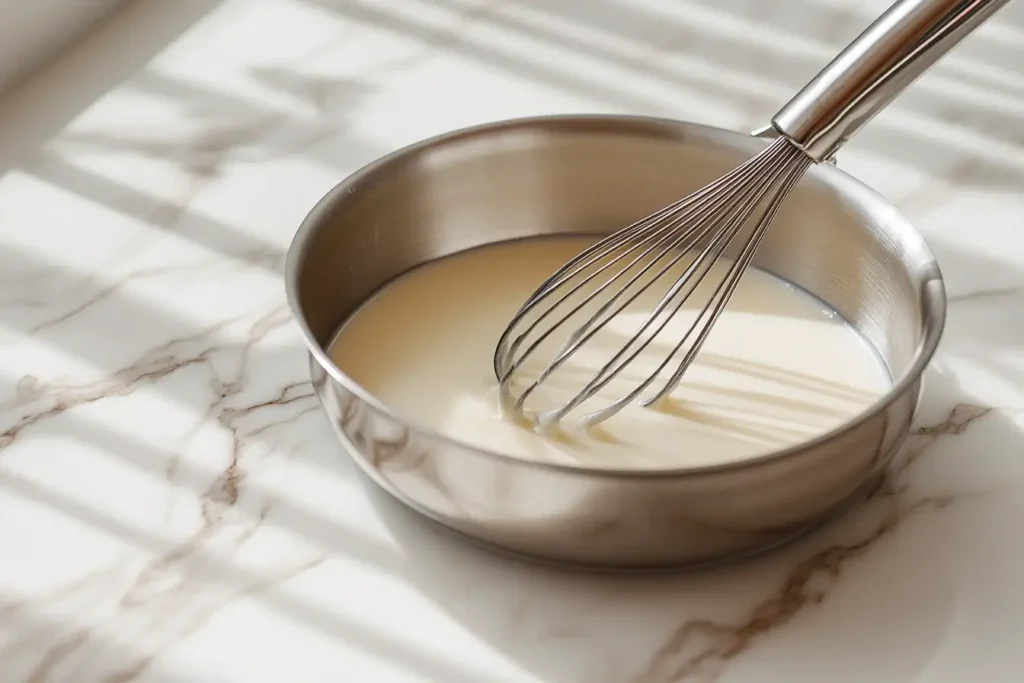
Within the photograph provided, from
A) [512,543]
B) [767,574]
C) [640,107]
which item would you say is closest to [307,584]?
[512,543]

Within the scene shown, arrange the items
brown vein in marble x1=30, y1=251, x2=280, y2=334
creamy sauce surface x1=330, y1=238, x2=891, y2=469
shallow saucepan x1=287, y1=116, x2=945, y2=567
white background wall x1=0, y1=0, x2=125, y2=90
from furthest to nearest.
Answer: white background wall x1=0, y1=0, x2=125, y2=90 < brown vein in marble x1=30, y1=251, x2=280, y2=334 < creamy sauce surface x1=330, y1=238, x2=891, y2=469 < shallow saucepan x1=287, y1=116, x2=945, y2=567

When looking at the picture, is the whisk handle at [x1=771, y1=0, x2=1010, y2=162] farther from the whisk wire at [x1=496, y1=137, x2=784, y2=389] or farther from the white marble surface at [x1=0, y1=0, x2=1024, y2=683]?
the white marble surface at [x1=0, y1=0, x2=1024, y2=683]

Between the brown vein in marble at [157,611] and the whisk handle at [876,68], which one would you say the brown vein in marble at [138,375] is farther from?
the whisk handle at [876,68]

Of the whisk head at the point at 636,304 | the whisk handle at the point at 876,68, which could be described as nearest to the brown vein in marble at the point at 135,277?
the whisk head at the point at 636,304

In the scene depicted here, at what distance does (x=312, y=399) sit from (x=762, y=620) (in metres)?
0.27

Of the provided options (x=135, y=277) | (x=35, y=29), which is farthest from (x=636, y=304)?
(x=35, y=29)

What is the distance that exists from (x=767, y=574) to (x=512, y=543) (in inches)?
4.8

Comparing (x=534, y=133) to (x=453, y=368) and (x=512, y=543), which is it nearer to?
(x=453, y=368)

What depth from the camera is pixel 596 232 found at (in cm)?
86

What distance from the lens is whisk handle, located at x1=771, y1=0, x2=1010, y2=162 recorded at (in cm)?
58

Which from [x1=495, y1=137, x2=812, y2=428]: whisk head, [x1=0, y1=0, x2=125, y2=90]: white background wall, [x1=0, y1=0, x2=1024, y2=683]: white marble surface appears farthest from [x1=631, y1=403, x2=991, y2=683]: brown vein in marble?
[x1=0, y1=0, x2=125, y2=90]: white background wall

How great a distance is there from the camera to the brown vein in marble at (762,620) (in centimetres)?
59

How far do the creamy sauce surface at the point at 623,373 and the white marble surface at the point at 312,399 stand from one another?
0.05 m

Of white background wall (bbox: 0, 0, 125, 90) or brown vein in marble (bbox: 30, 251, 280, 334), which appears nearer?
brown vein in marble (bbox: 30, 251, 280, 334)
